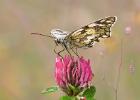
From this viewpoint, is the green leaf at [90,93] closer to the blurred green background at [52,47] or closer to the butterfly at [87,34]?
the butterfly at [87,34]

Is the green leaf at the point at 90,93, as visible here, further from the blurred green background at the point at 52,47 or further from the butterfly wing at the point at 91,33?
the blurred green background at the point at 52,47

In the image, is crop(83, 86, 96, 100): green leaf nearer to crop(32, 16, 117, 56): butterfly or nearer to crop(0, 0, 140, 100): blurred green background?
crop(32, 16, 117, 56): butterfly

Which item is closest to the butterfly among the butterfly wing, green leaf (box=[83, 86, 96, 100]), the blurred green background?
the butterfly wing

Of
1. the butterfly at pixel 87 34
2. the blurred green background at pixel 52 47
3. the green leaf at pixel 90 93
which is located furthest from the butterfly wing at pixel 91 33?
the blurred green background at pixel 52 47

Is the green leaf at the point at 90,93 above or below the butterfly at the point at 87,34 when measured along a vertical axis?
below

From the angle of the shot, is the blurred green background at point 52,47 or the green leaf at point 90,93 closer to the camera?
the green leaf at point 90,93

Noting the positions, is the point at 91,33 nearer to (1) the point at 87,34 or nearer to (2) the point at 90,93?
(1) the point at 87,34

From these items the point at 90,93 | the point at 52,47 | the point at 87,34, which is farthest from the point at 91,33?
the point at 52,47

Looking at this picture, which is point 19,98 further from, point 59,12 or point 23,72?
point 59,12
